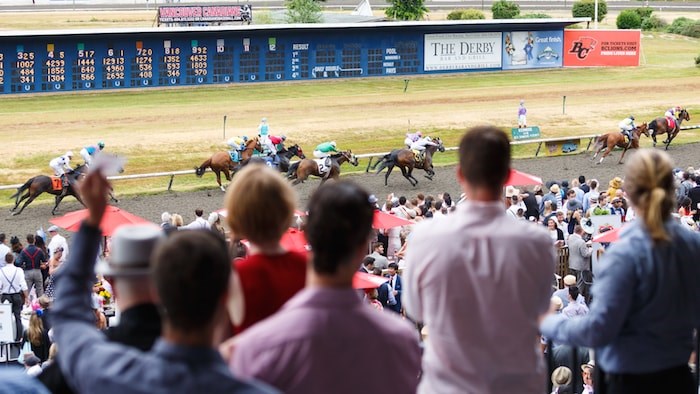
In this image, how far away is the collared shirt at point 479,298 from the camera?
3520 millimetres

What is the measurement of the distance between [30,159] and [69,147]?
172cm

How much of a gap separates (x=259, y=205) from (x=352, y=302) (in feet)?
1.75

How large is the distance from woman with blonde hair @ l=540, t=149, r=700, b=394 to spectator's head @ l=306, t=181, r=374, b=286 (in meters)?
1.01

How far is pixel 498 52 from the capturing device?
4650 cm

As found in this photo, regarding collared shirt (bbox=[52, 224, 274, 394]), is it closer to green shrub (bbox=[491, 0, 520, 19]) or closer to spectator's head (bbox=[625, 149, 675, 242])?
spectator's head (bbox=[625, 149, 675, 242])

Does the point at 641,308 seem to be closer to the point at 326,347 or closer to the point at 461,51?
the point at 326,347

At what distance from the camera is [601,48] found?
48719 mm

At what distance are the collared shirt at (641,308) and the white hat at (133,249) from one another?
153cm

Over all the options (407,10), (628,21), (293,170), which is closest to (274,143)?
(293,170)

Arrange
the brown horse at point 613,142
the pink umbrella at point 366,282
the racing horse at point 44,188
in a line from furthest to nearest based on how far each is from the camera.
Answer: the brown horse at point 613,142, the racing horse at point 44,188, the pink umbrella at point 366,282

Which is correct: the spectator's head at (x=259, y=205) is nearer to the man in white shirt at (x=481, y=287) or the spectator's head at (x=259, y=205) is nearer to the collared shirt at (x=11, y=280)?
the man in white shirt at (x=481, y=287)

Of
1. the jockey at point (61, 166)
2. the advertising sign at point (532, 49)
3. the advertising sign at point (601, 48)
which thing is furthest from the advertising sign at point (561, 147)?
the advertising sign at point (601, 48)

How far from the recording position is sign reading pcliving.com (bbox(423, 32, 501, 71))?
44.6 meters

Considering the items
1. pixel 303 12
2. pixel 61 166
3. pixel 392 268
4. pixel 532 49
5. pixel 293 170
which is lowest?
pixel 392 268
